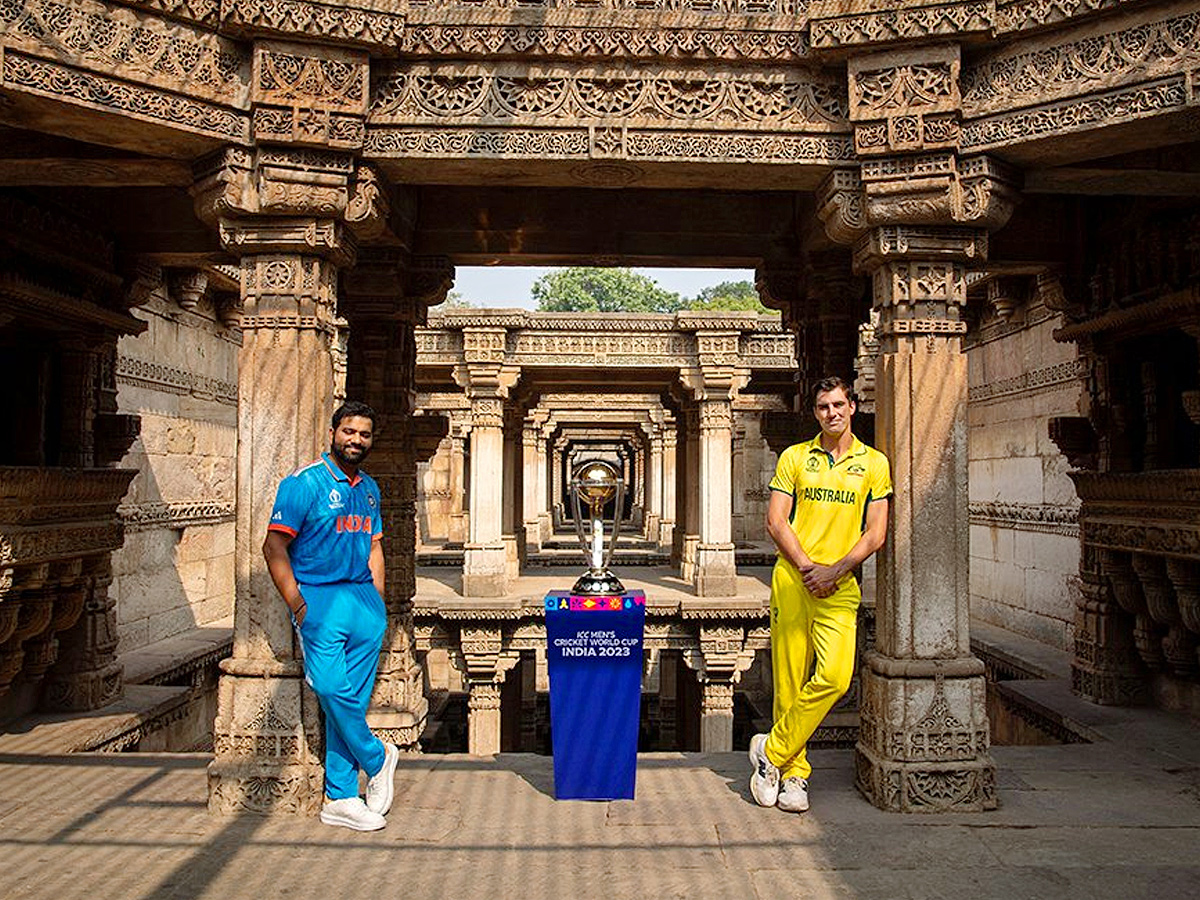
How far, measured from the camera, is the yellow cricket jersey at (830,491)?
157 inches

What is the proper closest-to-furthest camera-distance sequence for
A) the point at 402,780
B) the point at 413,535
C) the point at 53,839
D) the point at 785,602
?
the point at 53,839, the point at 785,602, the point at 402,780, the point at 413,535

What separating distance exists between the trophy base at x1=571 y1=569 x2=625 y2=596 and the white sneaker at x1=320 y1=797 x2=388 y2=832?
1.30m

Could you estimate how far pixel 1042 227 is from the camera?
6516 millimetres

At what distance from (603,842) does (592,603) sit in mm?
1014

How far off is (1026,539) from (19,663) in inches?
380

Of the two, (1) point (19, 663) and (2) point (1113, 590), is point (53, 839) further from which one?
(2) point (1113, 590)

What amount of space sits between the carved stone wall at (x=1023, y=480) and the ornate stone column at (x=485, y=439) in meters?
6.54

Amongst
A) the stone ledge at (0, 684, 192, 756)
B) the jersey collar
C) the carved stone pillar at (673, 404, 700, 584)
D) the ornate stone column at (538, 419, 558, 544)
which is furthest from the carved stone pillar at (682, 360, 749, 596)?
the jersey collar

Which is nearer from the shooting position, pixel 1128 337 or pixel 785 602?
pixel 785 602

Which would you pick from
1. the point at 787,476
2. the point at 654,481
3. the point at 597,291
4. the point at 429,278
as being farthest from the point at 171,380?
the point at 597,291

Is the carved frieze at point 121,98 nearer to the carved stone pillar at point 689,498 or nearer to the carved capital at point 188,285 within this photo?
the carved capital at point 188,285

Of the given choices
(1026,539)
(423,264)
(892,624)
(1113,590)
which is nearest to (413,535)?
(423,264)

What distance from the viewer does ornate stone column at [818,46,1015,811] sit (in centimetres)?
408

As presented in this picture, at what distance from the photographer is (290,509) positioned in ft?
12.2
